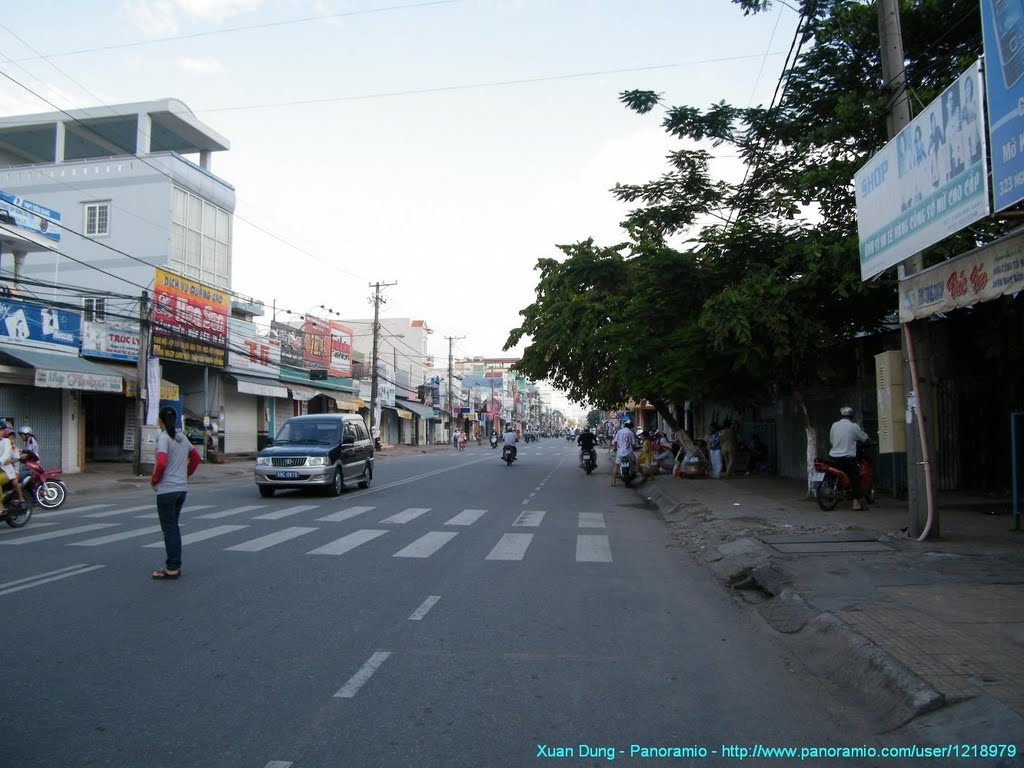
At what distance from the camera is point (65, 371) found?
76.4 ft

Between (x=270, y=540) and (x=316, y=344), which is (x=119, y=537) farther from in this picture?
(x=316, y=344)

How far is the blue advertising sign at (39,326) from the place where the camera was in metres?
22.8

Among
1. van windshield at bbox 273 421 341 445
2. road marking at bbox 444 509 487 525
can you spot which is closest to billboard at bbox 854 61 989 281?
road marking at bbox 444 509 487 525

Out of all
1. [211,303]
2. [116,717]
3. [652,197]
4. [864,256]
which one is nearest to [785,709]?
[116,717]

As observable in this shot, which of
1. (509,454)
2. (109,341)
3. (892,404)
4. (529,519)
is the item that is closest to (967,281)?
A: (892,404)

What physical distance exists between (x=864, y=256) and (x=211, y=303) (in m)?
28.5

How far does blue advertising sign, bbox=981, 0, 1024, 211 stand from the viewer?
692 cm

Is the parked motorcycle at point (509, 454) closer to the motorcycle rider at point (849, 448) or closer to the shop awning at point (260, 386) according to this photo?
the shop awning at point (260, 386)

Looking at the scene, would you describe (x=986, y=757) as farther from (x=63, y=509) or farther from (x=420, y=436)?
(x=420, y=436)

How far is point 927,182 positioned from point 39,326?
82.1ft

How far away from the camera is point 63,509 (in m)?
16.3

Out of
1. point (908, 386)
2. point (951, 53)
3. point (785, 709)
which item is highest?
point (951, 53)

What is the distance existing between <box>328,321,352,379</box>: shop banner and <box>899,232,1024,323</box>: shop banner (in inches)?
1527

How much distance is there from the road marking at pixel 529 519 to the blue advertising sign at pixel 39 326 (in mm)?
17382
